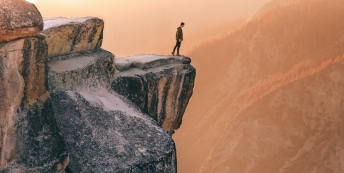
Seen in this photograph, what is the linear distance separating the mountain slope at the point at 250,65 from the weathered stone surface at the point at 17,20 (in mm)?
26790

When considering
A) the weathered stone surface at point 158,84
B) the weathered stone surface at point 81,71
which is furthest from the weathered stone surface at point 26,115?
the weathered stone surface at point 158,84

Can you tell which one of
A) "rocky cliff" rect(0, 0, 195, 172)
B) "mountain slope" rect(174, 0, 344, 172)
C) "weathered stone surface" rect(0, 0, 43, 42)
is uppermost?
"weathered stone surface" rect(0, 0, 43, 42)

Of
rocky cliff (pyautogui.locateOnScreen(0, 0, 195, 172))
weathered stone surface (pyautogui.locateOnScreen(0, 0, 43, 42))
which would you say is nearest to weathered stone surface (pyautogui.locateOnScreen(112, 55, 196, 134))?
rocky cliff (pyautogui.locateOnScreen(0, 0, 195, 172))

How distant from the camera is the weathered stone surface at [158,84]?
43.2 ft

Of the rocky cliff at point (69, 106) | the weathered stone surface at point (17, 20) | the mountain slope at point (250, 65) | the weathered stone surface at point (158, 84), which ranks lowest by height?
the mountain slope at point (250, 65)

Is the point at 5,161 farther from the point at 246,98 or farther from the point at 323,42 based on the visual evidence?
the point at 323,42

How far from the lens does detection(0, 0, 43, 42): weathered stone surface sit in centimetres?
676

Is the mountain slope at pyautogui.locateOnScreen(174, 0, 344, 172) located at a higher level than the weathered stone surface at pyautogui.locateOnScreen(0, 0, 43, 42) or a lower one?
lower

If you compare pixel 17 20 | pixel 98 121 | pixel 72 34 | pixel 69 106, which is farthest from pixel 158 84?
pixel 17 20

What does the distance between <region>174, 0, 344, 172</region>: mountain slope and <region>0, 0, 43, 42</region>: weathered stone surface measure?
26.8 metres

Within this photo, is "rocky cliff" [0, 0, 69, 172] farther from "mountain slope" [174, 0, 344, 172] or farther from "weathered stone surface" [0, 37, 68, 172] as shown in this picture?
"mountain slope" [174, 0, 344, 172]

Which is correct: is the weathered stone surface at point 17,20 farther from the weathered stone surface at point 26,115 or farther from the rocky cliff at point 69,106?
the weathered stone surface at point 26,115

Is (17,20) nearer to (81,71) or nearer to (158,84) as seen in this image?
(81,71)

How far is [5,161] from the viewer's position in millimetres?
6988
